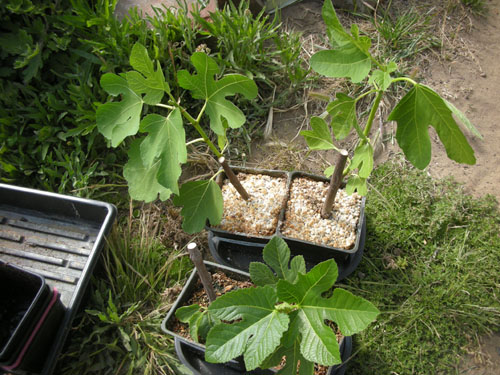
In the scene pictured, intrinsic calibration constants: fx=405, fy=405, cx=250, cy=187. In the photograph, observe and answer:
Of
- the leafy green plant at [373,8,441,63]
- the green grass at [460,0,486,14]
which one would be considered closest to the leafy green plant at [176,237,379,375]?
the leafy green plant at [373,8,441,63]

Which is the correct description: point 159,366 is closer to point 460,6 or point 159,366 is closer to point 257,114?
point 257,114

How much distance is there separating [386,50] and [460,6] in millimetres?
744

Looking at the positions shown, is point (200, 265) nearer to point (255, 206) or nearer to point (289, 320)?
point (289, 320)

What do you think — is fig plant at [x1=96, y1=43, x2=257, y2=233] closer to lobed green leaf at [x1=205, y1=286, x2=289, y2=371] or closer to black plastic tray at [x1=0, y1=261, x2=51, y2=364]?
lobed green leaf at [x1=205, y1=286, x2=289, y2=371]

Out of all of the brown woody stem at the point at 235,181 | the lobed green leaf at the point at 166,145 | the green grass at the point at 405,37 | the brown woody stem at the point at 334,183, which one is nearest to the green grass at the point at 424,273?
the brown woody stem at the point at 334,183

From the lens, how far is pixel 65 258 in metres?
2.11

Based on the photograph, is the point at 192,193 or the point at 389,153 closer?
the point at 192,193

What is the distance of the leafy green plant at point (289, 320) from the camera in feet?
3.62

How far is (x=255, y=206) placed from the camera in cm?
191

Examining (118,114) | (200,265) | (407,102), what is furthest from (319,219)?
(118,114)

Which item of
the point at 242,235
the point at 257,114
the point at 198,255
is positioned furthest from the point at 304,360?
the point at 257,114

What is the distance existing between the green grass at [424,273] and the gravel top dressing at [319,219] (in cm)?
38

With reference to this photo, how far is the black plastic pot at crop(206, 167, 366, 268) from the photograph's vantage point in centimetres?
178

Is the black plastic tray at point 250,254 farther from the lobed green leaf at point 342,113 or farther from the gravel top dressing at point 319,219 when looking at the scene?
the lobed green leaf at point 342,113
